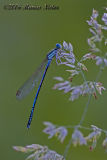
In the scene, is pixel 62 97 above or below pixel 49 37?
below

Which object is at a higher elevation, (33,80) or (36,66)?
(33,80)

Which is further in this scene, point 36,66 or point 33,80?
point 36,66

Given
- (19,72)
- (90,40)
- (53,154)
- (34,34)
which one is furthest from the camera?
(34,34)

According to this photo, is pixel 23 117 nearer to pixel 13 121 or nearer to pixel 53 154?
pixel 13 121

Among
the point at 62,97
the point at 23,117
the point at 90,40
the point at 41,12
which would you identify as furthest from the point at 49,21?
the point at 90,40

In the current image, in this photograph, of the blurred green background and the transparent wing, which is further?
the blurred green background

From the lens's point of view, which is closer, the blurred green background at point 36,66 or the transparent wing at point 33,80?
the transparent wing at point 33,80

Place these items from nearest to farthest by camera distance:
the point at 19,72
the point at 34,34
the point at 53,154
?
the point at 53,154, the point at 19,72, the point at 34,34

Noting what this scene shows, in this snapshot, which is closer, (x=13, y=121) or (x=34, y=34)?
(x=13, y=121)
